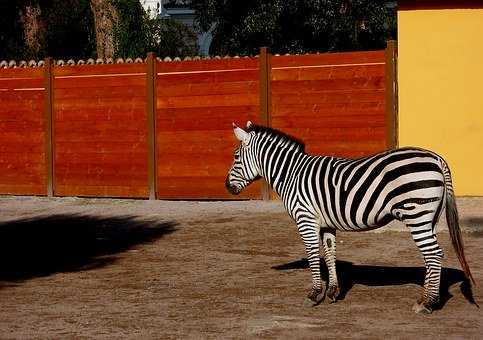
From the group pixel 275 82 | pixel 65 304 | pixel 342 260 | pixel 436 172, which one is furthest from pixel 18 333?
pixel 275 82

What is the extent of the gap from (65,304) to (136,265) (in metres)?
2.62

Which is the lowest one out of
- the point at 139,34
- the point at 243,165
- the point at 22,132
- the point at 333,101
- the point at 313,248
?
the point at 313,248

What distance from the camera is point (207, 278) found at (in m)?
12.0

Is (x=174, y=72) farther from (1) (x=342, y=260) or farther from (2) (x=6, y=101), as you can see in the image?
(1) (x=342, y=260)

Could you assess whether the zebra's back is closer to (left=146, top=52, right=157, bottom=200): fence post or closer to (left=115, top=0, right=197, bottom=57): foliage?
(left=146, top=52, right=157, bottom=200): fence post

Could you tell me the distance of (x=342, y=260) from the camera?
43.2ft

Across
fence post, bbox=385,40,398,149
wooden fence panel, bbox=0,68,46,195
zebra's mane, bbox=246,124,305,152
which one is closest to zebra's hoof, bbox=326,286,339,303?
zebra's mane, bbox=246,124,305,152

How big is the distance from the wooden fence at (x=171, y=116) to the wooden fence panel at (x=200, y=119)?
2 centimetres

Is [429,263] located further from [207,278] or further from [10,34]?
[10,34]

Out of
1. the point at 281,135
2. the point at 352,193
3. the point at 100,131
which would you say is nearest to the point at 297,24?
the point at 100,131

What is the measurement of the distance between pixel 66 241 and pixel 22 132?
6643 mm

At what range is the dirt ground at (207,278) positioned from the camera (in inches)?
364

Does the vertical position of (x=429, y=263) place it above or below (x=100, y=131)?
below

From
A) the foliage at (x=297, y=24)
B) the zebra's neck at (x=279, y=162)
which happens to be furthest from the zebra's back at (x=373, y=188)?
the foliage at (x=297, y=24)
